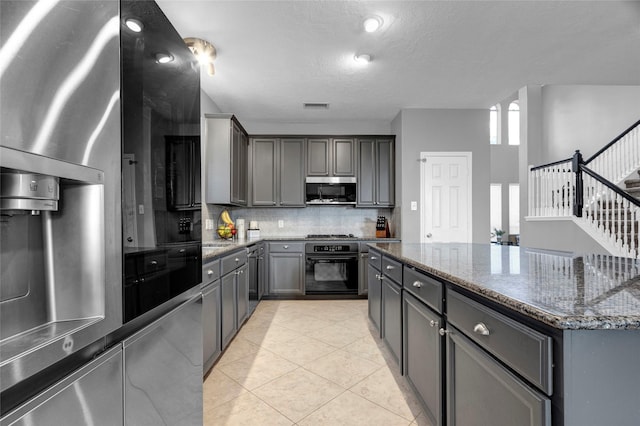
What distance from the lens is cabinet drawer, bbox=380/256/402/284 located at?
208 centimetres

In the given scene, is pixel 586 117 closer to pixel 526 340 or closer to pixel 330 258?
pixel 330 258

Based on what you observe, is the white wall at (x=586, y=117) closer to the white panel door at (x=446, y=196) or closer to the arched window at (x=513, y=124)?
the white panel door at (x=446, y=196)

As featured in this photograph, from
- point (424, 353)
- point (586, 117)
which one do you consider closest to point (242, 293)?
point (424, 353)

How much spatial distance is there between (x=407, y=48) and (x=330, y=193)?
239cm

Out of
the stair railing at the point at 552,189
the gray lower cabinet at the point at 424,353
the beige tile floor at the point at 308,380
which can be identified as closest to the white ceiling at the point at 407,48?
the stair railing at the point at 552,189

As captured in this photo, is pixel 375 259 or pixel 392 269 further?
pixel 375 259

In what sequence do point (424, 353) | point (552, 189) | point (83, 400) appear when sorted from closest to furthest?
1. point (83, 400)
2. point (424, 353)
3. point (552, 189)

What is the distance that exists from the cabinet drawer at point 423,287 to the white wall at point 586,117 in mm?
6492

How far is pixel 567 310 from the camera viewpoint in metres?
0.74

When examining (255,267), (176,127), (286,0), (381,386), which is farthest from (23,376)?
(255,267)

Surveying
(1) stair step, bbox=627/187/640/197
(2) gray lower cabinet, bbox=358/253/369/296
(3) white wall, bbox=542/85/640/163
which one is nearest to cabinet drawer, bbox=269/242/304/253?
(2) gray lower cabinet, bbox=358/253/369/296

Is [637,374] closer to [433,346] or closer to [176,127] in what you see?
[433,346]

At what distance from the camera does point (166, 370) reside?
104 centimetres

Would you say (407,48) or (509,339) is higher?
(407,48)
